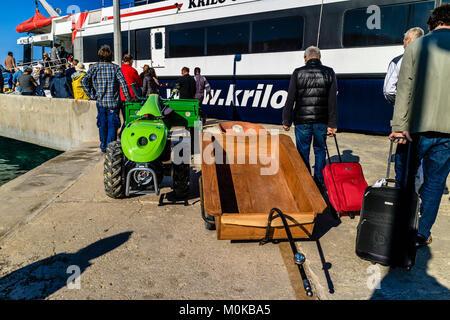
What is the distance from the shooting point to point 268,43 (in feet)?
31.1

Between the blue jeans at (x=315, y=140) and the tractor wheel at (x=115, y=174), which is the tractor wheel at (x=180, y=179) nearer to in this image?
the tractor wheel at (x=115, y=174)

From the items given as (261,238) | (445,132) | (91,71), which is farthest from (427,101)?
(91,71)

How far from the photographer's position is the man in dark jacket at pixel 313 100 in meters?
4.12

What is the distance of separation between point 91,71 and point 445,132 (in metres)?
5.30

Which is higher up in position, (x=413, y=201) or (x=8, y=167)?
(x=413, y=201)

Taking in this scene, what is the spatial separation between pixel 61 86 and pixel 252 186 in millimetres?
8588

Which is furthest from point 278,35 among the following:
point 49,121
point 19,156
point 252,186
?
point 19,156

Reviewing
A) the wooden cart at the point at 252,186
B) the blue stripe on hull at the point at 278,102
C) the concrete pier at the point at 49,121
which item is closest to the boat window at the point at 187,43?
the blue stripe on hull at the point at 278,102

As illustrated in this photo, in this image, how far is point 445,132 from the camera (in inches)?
107

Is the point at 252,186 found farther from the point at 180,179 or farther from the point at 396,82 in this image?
the point at 396,82

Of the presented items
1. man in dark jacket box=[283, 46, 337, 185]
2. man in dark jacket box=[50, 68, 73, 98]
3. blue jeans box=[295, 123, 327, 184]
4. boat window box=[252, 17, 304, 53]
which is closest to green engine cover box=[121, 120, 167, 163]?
man in dark jacket box=[283, 46, 337, 185]
